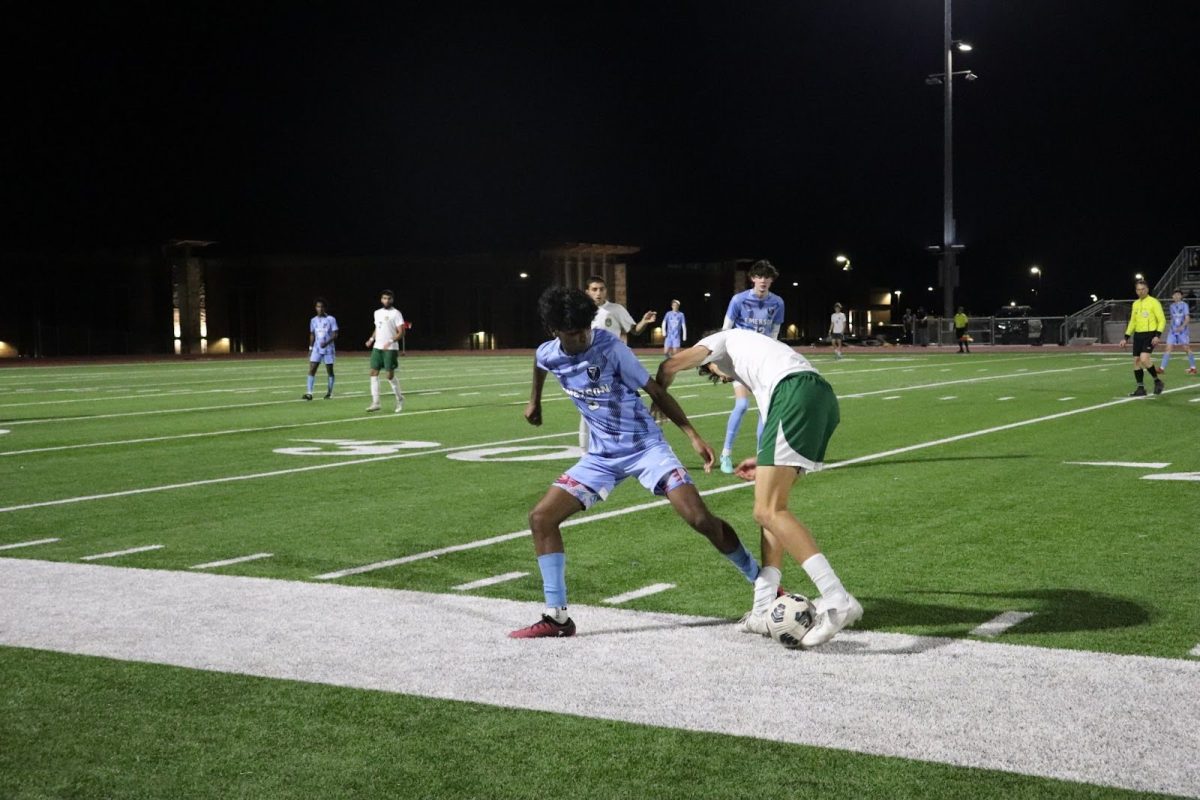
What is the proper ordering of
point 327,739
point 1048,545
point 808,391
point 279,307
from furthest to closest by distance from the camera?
point 279,307 < point 1048,545 < point 808,391 < point 327,739

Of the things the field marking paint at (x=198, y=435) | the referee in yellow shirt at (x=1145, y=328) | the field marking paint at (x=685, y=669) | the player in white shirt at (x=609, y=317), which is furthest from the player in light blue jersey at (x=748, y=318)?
the referee in yellow shirt at (x=1145, y=328)

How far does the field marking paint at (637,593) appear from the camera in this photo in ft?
21.9

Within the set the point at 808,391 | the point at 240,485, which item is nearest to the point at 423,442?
the point at 240,485

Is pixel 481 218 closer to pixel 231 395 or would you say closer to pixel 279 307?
pixel 279 307

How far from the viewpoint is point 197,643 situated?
5785 millimetres

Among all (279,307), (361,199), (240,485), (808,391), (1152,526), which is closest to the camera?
(808,391)

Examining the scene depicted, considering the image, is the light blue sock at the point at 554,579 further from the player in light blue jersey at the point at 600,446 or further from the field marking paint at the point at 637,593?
the field marking paint at the point at 637,593

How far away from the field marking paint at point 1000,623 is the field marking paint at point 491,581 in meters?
2.51

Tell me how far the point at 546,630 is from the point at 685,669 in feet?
2.57

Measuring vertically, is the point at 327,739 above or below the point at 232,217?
below

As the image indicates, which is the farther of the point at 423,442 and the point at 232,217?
the point at 232,217

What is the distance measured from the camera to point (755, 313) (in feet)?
39.8

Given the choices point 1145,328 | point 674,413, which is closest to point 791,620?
point 674,413

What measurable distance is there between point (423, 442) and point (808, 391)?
32.0 feet
